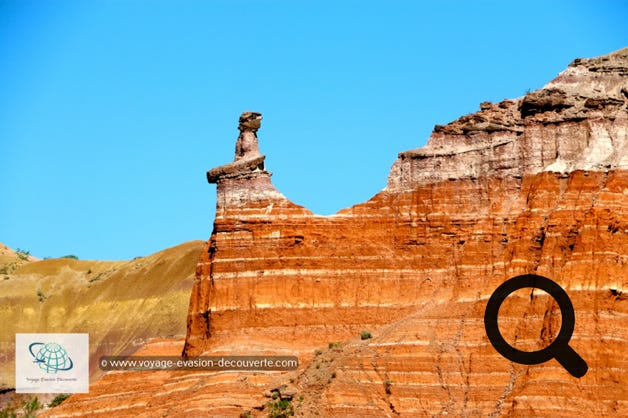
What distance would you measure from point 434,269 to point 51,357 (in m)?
43.6

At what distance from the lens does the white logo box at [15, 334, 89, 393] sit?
12412cm

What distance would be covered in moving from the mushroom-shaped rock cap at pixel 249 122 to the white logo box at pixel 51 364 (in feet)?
91.4

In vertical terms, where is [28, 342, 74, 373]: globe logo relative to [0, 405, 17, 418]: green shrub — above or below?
above

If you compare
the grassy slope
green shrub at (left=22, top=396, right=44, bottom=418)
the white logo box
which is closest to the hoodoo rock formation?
the white logo box

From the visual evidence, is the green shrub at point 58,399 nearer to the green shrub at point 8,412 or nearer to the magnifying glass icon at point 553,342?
the green shrub at point 8,412

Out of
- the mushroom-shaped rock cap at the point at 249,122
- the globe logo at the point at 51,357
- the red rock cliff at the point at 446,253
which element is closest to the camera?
the red rock cliff at the point at 446,253

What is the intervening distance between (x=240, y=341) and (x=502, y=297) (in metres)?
14.8

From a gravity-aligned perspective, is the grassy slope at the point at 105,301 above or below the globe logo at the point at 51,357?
above

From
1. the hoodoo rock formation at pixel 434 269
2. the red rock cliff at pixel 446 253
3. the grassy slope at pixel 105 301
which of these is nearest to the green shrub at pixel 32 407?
the grassy slope at pixel 105 301

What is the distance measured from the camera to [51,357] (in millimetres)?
125312

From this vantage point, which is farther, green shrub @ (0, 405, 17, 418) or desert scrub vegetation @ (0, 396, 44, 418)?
desert scrub vegetation @ (0, 396, 44, 418)

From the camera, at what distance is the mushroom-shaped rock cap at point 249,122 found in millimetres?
98688

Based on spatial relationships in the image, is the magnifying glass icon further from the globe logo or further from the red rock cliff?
the globe logo

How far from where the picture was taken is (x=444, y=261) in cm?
9144
